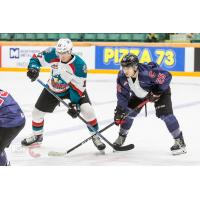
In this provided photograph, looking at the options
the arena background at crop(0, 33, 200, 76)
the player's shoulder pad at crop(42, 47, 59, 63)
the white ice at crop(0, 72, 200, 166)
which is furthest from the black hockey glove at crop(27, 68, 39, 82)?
the arena background at crop(0, 33, 200, 76)

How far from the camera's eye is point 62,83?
354 cm

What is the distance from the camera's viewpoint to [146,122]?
430cm

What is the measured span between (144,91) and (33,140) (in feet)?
2.61

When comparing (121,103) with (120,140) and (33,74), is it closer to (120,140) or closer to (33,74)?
(120,140)

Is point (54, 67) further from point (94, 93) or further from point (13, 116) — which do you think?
point (94, 93)

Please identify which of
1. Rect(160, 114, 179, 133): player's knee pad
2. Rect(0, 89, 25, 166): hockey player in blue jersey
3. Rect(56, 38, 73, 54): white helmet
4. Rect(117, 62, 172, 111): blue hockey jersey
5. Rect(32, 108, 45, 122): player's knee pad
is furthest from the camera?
Rect(32, 108, 45, 122): player's knee pad

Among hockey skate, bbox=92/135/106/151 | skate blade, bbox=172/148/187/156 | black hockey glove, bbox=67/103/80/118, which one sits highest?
black hockey glove, bbox=67/103/80/118

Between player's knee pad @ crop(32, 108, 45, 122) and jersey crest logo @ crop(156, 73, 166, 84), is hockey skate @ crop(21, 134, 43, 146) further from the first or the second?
jersey crest logo @ crop(156, 73, 166, 84)

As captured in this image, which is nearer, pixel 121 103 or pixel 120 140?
pixel 121 103

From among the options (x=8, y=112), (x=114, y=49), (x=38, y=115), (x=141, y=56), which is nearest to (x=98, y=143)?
(x=38, y=115)

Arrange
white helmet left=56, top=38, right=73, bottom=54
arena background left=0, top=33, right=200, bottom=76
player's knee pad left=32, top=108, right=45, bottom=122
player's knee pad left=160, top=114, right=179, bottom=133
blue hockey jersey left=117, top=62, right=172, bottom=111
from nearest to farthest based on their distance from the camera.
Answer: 1. white helmet left=56, top=38, right=73, bottom=54
2. blue hockey jersey left=117, top=62, right=172, bottom=111
3. player's knee pad left=160, top=114, right=179, bottom=133
4. player's knee pad left=32, top=108, right=45, bottom=122
5. arena background left=0, top=33, right=200, bottom=76

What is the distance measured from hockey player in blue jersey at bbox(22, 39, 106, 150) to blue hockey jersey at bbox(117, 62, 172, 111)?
0.23 metres

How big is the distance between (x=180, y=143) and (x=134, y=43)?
2070 millimetres

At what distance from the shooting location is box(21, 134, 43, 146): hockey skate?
3.66 meters
